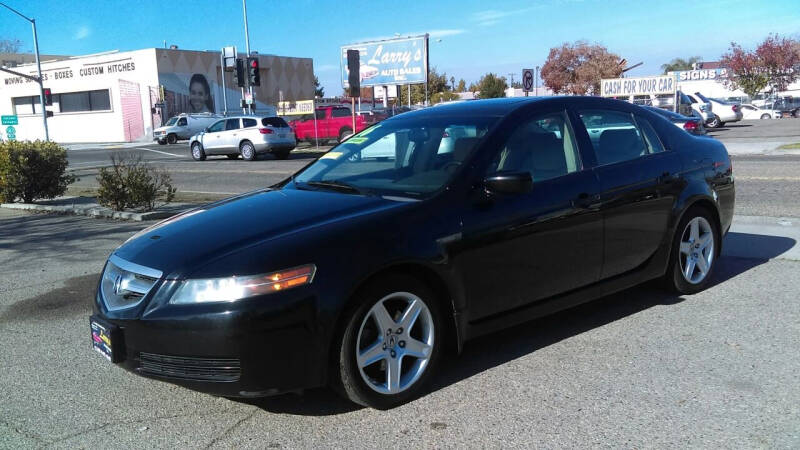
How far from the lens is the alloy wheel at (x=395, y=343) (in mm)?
3521

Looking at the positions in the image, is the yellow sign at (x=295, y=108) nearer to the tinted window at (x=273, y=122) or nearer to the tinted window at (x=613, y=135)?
the tinted window at (x=273, y=122)

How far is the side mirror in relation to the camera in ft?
12.6

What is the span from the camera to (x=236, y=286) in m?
3.20

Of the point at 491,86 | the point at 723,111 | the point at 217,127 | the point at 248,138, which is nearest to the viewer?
the point at 248,138

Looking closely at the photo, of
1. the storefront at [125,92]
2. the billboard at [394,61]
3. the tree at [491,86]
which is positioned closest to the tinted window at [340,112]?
the billboard at [394,61]

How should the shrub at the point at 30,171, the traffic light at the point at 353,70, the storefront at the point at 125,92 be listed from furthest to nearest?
the storefront at the point at 125,92, the traffic light at the point at 353,70, the shrub at the point at 30,171

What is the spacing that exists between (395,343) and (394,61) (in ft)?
141

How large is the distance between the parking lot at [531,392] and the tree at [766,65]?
58844 mm

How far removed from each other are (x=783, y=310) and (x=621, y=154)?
168 cm

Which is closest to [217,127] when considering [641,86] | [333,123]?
[333,123]

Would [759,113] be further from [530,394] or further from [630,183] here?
[530,394]

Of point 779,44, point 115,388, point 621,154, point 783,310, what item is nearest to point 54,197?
point 115,388

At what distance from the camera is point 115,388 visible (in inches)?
158

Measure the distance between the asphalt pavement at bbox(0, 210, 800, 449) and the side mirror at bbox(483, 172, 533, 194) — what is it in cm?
109
